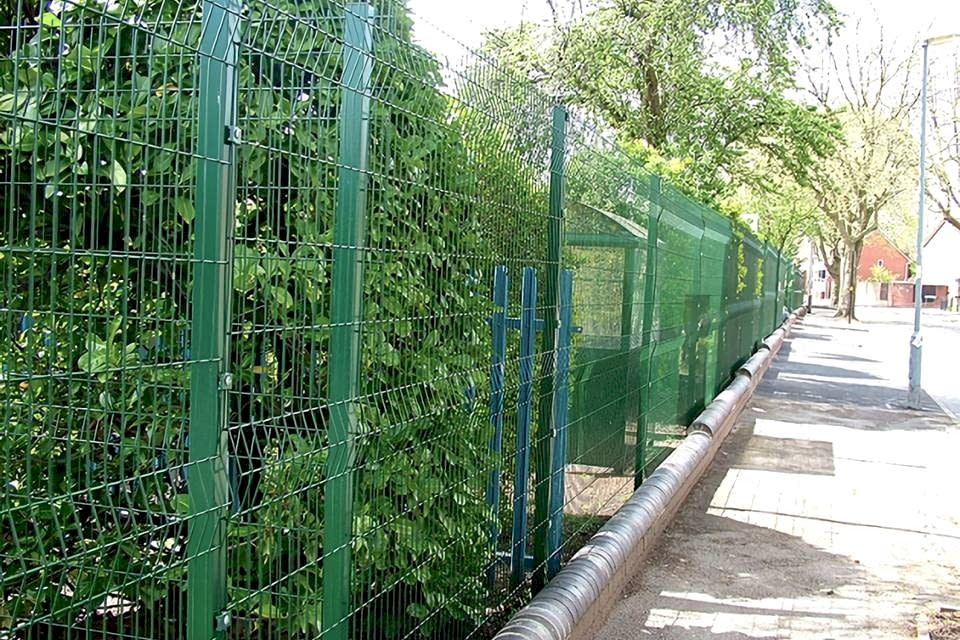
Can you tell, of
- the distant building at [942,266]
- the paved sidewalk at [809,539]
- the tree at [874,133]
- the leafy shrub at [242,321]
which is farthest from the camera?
the distant building at [942,266]

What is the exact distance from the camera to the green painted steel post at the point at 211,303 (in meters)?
2.39

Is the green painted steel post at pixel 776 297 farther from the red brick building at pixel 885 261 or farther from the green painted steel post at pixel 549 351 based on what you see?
the red brick building at pixel 885 261

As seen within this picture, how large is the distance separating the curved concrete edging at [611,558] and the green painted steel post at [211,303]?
182 cm

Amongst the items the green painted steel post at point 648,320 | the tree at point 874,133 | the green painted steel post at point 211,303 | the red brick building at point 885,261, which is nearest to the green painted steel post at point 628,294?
the green painted steel post at point 648,320

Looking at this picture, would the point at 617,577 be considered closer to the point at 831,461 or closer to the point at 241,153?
the point at 241,153

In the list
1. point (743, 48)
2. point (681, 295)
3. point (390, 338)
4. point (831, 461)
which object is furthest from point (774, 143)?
point (390, 338)

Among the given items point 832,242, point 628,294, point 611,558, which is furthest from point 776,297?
point 832,242

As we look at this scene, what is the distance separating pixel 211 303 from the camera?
2400mm

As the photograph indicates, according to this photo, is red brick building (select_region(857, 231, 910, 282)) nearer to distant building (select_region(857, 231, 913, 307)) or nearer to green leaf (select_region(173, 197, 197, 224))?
distant building (select_region(857, 231, 913, 307))

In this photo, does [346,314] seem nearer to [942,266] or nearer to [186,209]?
[186,209]

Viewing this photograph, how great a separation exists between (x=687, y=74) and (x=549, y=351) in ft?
58.1

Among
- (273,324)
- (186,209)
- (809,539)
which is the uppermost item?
(186,209)

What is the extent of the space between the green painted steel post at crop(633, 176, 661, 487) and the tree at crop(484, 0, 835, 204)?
45.2 ft

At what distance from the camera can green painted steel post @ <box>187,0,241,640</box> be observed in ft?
7.83
